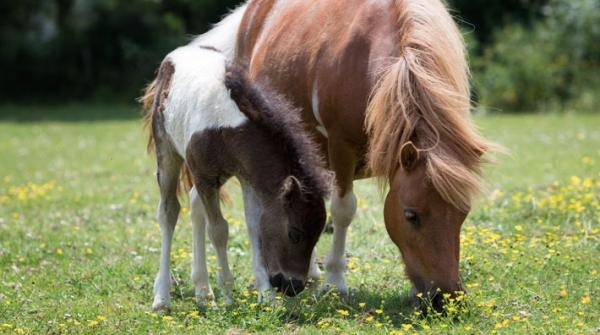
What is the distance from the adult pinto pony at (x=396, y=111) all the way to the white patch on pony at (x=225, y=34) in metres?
0.56

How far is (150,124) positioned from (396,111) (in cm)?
205

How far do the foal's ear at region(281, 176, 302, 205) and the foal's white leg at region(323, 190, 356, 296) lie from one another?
2.95 feet

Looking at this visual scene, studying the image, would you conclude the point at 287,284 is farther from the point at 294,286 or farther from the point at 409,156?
the point at 409,156

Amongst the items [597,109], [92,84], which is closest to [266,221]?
[597,109]

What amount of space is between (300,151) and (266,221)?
45 cm

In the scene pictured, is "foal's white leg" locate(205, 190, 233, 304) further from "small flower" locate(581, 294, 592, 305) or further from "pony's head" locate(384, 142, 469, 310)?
"small flower" locate(581, 294, 592, 305)

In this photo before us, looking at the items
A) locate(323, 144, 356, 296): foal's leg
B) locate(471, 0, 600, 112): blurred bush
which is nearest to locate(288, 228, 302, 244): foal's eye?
locate(323, 144, 356, 296): foal's leg

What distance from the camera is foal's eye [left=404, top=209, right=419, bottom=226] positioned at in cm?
462

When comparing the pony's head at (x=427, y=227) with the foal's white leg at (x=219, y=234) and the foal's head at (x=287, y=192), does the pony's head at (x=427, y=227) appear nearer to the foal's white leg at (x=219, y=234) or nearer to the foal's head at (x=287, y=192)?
the foal's head at (x=287, y=192)

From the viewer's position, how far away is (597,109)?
18234 mm

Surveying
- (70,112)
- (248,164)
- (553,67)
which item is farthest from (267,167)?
(70,112)

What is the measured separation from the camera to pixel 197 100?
535cm

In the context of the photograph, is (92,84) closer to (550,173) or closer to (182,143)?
(550,173)

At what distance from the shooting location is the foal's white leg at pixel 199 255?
557 centimetres
